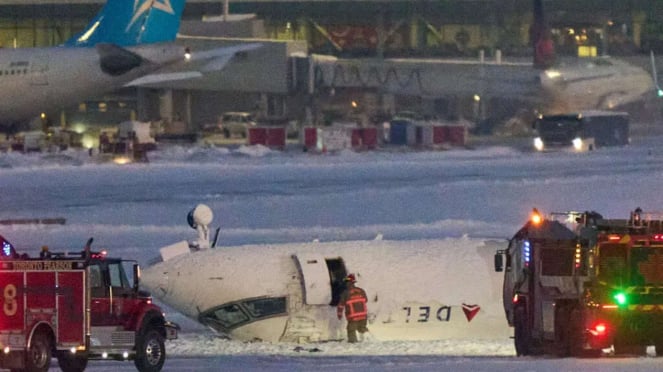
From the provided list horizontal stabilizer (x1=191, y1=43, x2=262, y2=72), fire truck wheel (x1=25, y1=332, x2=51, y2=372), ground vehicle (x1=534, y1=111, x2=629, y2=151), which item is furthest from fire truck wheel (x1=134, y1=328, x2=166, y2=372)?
ground vehicle (x1=534, y1=111, x2=629, y2=151)

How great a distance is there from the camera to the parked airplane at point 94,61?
50.3 meters

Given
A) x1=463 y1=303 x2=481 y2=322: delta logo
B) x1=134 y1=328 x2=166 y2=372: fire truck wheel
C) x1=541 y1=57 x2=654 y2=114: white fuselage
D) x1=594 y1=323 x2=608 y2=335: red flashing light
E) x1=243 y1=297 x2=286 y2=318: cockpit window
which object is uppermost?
x1=541 y1=57 x2=654 y2=114: white fuselage

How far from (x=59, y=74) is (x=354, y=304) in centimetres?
3008

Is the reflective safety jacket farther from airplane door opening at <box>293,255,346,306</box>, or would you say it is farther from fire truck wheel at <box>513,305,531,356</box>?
fire truck wheel at <box>513,305,531,356</box>

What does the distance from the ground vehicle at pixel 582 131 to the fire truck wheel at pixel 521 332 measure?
4031 centimetres

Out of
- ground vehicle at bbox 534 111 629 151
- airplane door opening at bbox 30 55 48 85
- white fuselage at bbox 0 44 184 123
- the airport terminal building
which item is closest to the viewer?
white fuselage at bbox 0 44 184 123

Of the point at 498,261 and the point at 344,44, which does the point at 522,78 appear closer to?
the point at 344,44

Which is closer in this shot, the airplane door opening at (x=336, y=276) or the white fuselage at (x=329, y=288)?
the white fuselage at (x=329, y=288)

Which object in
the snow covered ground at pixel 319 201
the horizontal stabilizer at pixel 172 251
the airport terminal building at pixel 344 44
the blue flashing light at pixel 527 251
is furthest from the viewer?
the airport terminal building at pixel 344 44

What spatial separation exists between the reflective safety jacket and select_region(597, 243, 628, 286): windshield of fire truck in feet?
A: 18.9

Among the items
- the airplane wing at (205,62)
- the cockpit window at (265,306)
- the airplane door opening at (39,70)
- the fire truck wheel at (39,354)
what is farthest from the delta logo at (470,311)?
the airplane wing at (205,62)

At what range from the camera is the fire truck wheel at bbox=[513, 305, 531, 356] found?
19.4 metres

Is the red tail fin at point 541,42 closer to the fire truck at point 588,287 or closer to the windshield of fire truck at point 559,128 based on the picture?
the windshield of fire truck at point 559,128

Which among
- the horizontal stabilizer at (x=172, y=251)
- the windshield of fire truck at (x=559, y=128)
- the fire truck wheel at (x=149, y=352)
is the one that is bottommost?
the fire truck wheel at (x=149, y=352)
